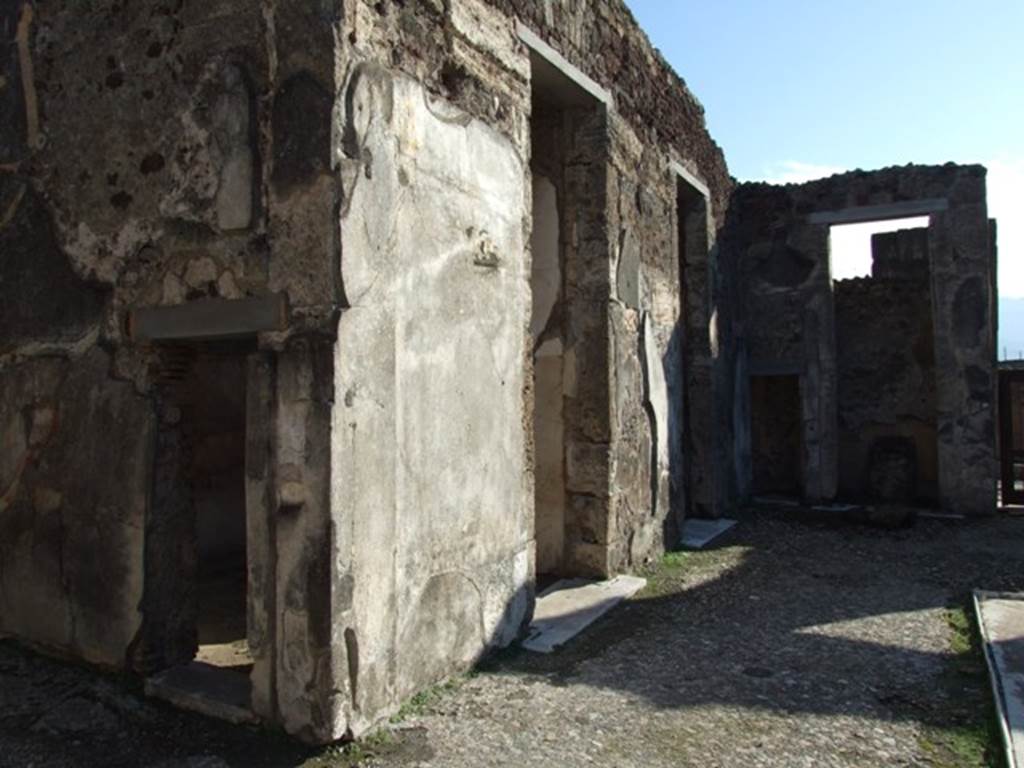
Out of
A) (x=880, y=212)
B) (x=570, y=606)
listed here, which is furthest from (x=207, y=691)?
(x=880, y=212)

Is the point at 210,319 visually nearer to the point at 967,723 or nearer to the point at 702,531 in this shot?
the point at 967,723

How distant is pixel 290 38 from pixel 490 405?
5.63 feet

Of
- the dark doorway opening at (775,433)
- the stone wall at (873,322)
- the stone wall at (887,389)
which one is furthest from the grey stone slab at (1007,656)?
the dark doorway opening at (775,433)

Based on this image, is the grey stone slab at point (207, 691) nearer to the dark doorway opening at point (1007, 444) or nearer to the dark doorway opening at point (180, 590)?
the dark doorway opening at point (180, 590)

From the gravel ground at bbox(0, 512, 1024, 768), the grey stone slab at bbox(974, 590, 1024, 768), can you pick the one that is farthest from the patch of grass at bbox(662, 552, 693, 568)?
the grey stone slab at bbox(974, 590, 1024, 768)

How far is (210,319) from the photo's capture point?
3.02 metres

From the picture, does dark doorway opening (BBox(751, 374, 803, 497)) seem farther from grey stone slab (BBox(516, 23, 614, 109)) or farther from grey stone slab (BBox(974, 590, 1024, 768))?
grey stone slab (BBox(516, 23, 614, 109))

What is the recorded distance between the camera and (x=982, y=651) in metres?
3.90

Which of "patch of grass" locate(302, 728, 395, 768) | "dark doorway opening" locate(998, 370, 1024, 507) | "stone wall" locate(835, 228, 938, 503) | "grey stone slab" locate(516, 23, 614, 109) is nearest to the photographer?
"patch of grass" locate(302, 728, 395, 768)

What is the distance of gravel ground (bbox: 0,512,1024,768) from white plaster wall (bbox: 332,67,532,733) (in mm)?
306

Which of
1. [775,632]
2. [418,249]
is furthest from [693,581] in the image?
[418,249]

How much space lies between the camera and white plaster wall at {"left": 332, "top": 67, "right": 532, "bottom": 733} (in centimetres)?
285

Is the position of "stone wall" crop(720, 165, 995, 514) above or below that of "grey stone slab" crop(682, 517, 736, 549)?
above

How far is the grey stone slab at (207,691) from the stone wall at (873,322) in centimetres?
637
